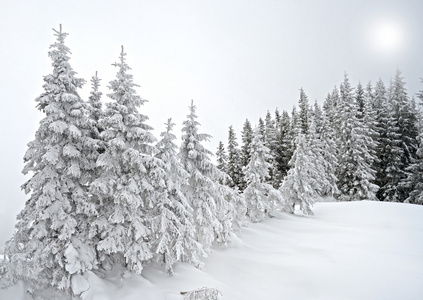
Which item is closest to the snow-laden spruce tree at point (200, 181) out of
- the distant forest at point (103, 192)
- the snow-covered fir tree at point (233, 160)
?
the distant forest at point (103, 192)

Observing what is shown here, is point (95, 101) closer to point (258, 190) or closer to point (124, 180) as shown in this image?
point (124, 180)

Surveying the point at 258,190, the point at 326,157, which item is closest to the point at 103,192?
the point at 258,190

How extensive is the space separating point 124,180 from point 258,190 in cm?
1463

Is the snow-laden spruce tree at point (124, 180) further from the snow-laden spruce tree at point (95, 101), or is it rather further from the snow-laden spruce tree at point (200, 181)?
the snow-laden spruce tree at point (200, 181)

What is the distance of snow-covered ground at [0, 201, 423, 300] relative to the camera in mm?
13633

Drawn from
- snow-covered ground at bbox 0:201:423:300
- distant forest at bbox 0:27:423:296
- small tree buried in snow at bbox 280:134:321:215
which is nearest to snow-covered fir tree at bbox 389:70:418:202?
snow-covered ground at bbox 0:201:423:300

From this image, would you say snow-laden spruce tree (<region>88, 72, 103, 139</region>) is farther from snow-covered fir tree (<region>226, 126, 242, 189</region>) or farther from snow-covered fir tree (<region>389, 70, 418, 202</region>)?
snow-covered fir tree (<region>389, 70, 418, 202</region>)

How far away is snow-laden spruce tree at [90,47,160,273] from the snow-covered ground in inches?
72.1

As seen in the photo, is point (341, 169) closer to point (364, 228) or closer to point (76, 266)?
point (364, 228)

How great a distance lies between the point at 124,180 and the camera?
13.9m

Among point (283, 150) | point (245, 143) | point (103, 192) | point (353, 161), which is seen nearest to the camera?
point (103, 192)

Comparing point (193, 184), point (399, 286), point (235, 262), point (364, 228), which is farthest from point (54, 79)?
point (364, 228)

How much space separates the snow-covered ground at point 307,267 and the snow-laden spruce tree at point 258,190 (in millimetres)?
1529

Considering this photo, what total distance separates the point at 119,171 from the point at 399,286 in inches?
619
